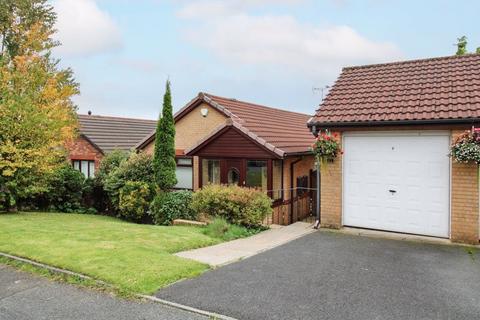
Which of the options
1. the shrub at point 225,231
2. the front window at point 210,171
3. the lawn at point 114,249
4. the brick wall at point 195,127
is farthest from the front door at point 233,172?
the lawn at point 114,249

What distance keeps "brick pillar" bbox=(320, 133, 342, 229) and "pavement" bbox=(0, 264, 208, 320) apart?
6.72m

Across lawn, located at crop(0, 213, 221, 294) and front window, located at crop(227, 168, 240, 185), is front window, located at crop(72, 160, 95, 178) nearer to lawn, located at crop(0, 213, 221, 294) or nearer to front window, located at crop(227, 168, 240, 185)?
front window, located at crop(227, 168, 240, 185)

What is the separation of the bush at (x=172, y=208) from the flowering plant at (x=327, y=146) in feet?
16.3

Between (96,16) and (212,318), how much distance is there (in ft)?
44.6

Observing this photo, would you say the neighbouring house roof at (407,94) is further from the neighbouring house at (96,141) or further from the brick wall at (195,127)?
the neighbouring house at (96,141)

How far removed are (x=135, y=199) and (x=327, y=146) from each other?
804 cm

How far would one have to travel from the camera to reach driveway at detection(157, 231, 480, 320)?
5.37 meters

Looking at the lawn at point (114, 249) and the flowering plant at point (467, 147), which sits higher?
the flowering plant at point (467, 147)

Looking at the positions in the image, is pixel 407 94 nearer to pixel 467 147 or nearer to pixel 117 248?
pixel 467 147

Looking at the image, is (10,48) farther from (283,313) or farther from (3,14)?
(283,313)

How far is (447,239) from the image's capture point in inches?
384

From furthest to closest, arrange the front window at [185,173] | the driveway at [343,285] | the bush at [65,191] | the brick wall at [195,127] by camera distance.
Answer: the front window at [185,173] < the brick wall at [195,127] < the bush at [65,191] < the driveway at [343,285]

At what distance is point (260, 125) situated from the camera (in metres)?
16.3

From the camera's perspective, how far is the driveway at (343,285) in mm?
5367
